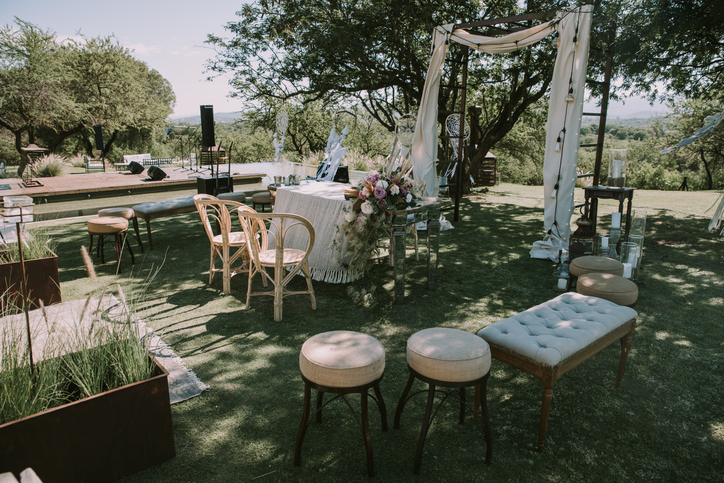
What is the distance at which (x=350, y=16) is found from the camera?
7.79 m

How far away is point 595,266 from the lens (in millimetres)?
3582

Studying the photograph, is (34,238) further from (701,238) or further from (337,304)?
(701,238)

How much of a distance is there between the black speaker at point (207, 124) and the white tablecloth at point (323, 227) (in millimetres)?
6024

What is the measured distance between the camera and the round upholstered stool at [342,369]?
1.81 meters

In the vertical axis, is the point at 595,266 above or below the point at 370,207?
below

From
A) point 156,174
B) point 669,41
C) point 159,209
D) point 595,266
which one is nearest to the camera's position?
point 595,266

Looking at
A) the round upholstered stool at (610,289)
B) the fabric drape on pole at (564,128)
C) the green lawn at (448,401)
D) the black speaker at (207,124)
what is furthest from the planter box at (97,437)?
the black speaker at (207,124)

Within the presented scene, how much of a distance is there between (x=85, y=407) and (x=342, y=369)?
104 cm

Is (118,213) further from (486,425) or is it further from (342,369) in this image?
(486,425)

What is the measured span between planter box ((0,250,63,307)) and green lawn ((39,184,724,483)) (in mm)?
392

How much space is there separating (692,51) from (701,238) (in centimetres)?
311

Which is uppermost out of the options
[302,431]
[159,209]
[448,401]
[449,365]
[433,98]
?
[433,98]

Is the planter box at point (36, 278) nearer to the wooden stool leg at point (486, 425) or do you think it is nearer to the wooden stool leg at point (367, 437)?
the wooden stool leg at point (367, 437)

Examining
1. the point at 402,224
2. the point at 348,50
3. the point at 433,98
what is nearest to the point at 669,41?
the point at 433,98
